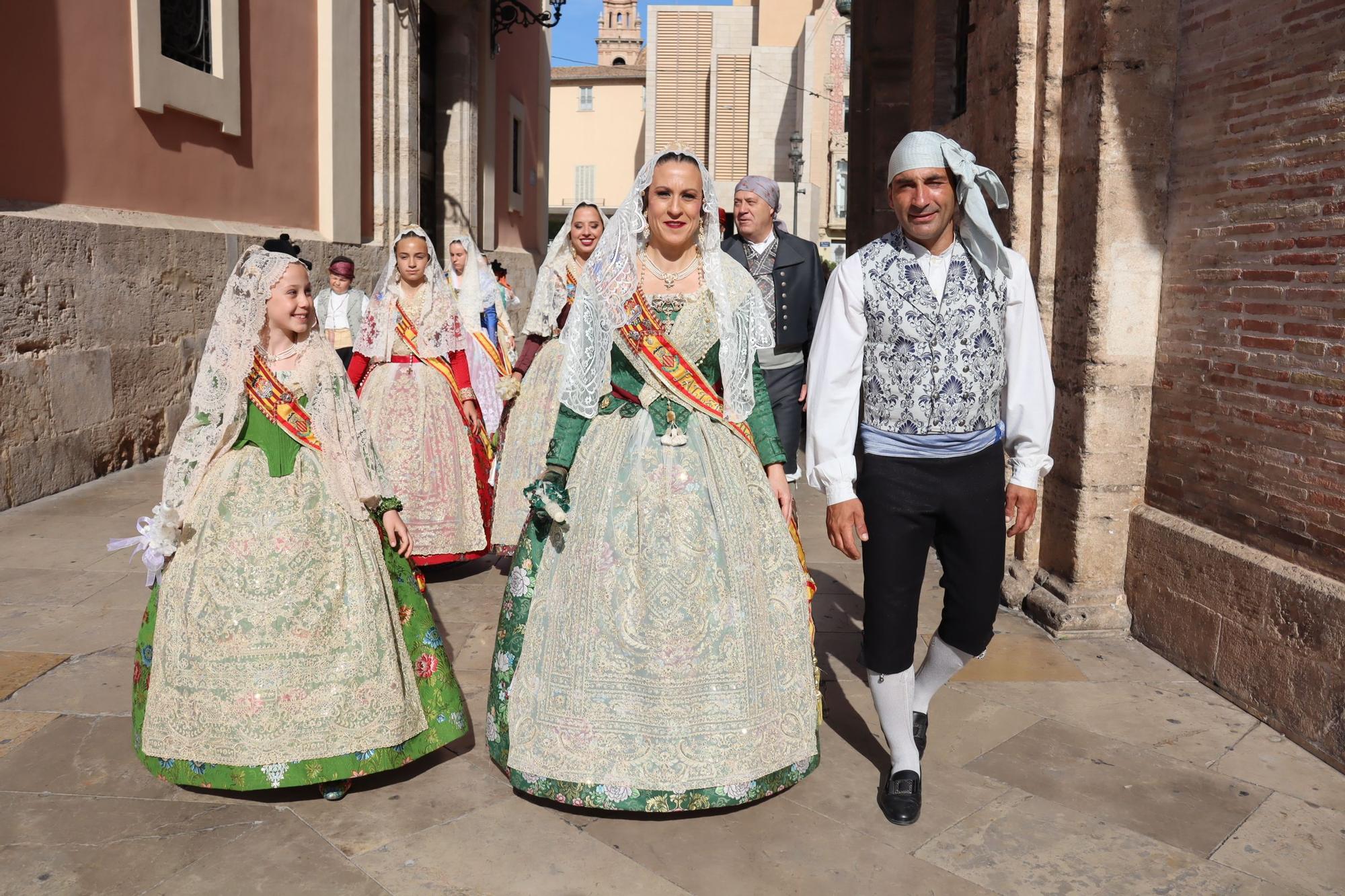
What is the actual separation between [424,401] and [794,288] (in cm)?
222

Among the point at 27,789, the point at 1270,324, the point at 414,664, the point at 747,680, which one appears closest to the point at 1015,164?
the point at 1270,324

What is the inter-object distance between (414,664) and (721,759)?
1093 mm

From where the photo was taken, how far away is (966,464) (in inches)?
134

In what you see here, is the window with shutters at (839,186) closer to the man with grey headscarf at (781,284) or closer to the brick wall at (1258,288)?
the man with grey headscarf at (781,284)

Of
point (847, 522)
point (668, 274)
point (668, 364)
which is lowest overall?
point (847, 522)

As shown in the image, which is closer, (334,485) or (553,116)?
(334,485)

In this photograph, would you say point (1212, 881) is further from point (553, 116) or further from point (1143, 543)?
point (553, 116)

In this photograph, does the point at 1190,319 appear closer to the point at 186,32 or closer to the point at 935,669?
the point at 935,669

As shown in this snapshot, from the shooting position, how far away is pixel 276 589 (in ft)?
11.3

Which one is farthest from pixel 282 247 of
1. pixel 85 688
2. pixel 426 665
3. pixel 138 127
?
pixel 138 127

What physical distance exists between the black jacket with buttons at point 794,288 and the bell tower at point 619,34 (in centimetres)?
6918

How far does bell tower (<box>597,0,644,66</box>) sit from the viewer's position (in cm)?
7194

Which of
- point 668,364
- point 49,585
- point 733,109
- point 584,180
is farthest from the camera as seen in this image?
point 584,180

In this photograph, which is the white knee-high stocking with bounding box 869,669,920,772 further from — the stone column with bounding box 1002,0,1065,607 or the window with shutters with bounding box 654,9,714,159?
the window with shutters with bounding box 654,9,714,159
